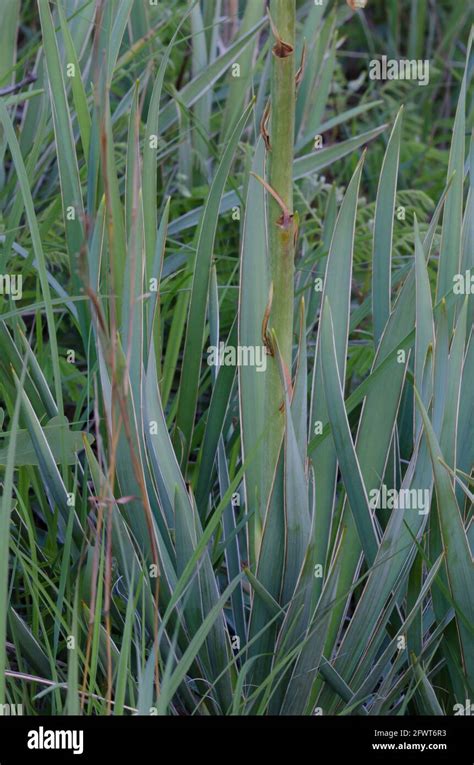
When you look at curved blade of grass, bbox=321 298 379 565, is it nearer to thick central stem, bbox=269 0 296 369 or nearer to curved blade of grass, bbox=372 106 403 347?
thick central stem, bbox=269 0 296 369

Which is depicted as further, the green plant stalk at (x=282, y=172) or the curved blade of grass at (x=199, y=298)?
the curved blade of grass at (x=199, y=298)

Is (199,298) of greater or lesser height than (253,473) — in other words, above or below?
above

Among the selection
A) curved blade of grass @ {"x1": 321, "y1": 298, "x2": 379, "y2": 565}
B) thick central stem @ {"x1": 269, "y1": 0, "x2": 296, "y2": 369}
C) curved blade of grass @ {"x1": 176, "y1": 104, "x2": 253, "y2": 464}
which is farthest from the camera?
curved blade of grass @ {"x1": 176, "y1": 104, "x2": 253, "y2": 464}

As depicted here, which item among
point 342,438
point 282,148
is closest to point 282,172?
point 282,148

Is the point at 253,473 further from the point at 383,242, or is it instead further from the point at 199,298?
the point at 383,242

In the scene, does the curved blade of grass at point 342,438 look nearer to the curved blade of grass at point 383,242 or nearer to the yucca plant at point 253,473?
the yucca plant at point 253,473

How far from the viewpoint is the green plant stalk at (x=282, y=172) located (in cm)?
76

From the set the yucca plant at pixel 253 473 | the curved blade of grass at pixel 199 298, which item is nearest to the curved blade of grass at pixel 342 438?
the yucca plant at pixel 253 473

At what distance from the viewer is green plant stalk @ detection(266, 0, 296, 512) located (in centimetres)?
76

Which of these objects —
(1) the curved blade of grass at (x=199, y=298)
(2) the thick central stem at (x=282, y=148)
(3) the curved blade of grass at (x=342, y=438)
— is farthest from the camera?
(1) the curved blade of grass at (x=199, y=298)

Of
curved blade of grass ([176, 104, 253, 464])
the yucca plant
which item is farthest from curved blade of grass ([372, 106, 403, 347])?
curved blade of grass ([176, 104, 253, 464])

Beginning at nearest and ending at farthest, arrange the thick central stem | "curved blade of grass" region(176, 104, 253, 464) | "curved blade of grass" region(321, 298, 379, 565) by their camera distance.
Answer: the thick central stem < "curved blade of grass" region(321, 298, 379, 565) < "curved blade of grass" region(176, 104, 253, 464)

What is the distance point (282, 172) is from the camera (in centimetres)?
78
